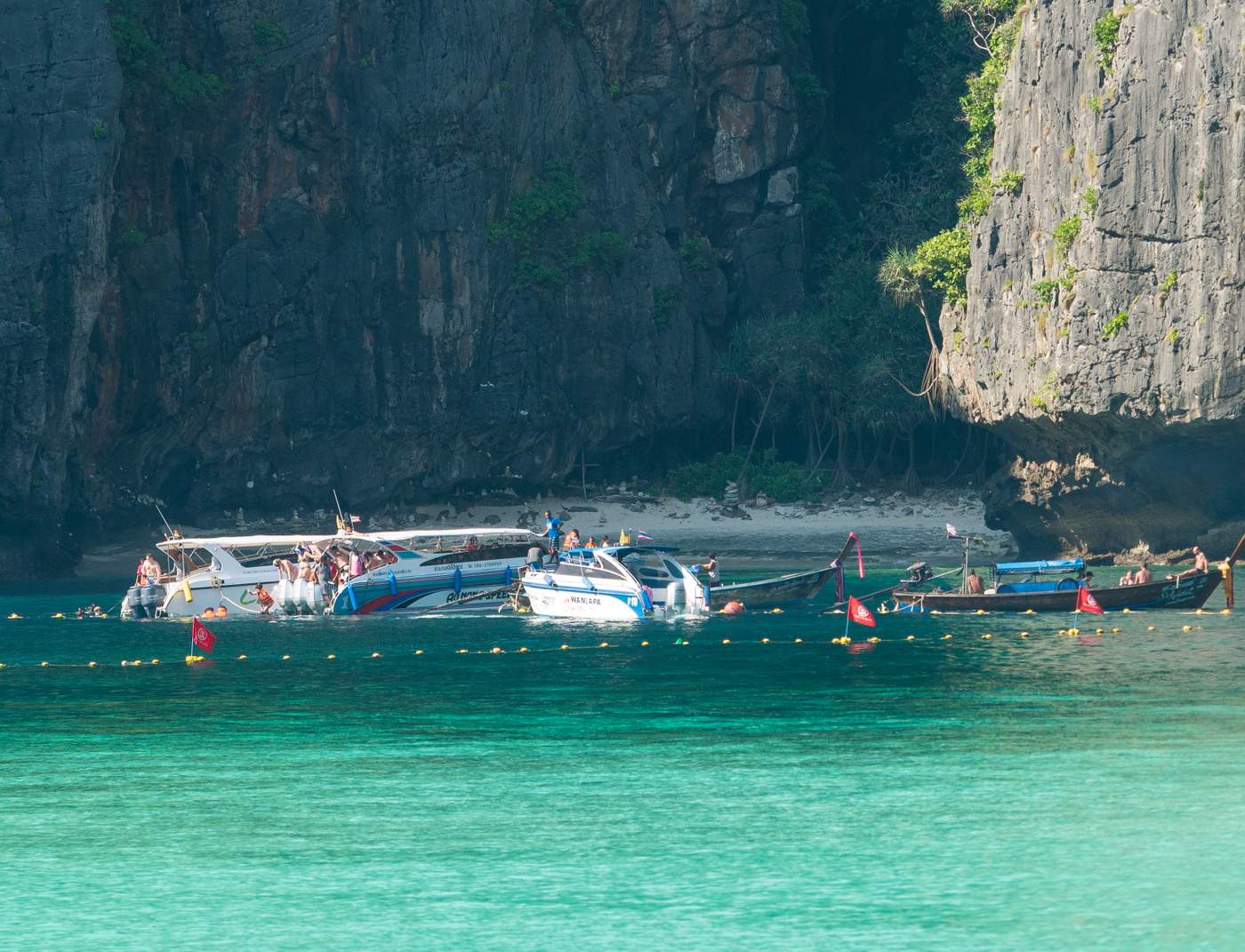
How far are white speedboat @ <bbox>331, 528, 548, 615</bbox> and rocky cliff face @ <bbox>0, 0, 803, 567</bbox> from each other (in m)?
17.9

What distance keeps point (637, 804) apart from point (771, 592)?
23.8 m

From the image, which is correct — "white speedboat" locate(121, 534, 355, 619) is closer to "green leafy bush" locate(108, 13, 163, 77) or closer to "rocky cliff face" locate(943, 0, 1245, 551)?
"green leafy bush" locate(108, 13, 163, 77)

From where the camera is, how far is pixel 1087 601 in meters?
39.3

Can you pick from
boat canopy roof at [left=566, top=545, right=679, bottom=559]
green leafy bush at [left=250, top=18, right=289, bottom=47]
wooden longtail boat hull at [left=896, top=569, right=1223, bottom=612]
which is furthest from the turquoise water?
green leafy bush at [left=250, top=18, right=289, bottom=47]

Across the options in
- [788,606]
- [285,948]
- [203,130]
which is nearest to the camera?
[285,948]

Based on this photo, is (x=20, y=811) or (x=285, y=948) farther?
(x=20, y=811)

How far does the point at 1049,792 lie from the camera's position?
19.6 meters

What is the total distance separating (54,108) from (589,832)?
4371cm

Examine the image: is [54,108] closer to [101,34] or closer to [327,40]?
[101,34]

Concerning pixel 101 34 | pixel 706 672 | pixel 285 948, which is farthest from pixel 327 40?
pixel 285 948

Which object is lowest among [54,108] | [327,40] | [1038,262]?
[1038,262]

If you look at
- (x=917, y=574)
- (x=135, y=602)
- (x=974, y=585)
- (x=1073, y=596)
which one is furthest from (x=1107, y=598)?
(x=135, y=602)

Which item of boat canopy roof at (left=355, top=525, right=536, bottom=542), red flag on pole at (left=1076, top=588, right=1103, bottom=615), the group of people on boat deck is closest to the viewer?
red flag on pole at (left=1076, top=588, right=1103, bottom=615)

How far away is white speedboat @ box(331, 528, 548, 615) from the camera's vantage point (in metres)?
44.1
